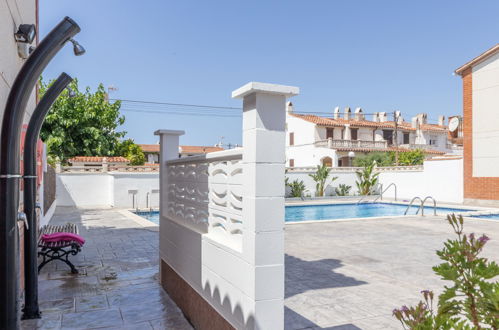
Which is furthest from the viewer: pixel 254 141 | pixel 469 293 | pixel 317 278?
pixel 317 278

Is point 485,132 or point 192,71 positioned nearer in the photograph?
point 485,132

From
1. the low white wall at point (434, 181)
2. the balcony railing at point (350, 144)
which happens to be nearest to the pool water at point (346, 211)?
the low white wall at point (434, 181)

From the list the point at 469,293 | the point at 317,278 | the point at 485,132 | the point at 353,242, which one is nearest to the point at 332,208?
the point at 485,132

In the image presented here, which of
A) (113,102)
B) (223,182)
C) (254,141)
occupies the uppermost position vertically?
(113,102)

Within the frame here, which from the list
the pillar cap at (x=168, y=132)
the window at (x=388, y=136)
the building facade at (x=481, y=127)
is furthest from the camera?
the window at (x=388, y=136)

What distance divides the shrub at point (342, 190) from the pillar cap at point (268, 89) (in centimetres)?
2184

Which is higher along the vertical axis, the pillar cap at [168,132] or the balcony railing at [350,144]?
the balcony railing at [350,144]

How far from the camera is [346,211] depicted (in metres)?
19.5

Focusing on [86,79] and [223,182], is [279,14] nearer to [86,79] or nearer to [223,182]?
[86,79]

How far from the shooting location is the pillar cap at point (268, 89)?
2557 millimetres

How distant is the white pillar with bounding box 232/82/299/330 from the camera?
261cm

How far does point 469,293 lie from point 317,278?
424 centimetres

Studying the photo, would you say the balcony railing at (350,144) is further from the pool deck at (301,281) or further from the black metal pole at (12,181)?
the black metal pole at (12,181)

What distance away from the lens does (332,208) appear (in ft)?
65.7
